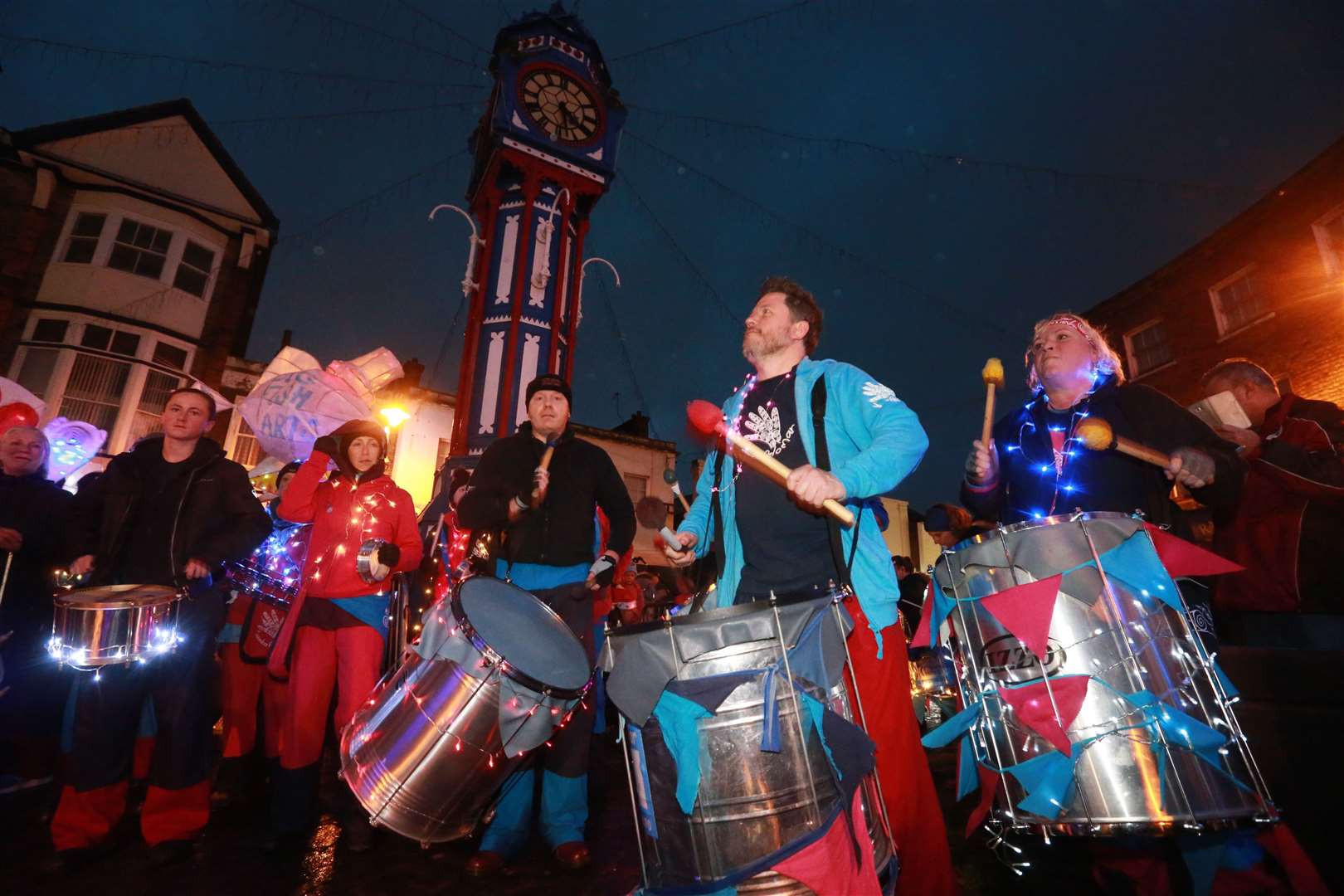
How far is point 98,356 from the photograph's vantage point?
14727 millimetres

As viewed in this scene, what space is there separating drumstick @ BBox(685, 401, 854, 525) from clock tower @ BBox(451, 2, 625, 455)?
32.1 ft

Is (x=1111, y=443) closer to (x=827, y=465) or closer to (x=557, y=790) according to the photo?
(x=827, y=465)

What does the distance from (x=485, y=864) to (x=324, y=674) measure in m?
1.39

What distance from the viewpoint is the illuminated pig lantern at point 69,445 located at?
288 inches

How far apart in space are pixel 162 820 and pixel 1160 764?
4416 millimetres

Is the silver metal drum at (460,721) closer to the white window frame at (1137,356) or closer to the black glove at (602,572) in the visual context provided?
the black glove at (602,572)

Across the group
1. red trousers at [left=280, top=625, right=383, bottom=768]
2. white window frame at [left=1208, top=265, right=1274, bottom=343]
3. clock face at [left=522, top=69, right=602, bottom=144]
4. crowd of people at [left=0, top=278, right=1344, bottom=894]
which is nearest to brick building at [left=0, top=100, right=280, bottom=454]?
clock face at [left=522, top=69, right=602, bottom=144]

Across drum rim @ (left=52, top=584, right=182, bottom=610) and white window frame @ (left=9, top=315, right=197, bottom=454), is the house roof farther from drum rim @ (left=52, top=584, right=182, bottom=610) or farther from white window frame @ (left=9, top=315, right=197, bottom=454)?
drum rim @ (left=52, top=584, right=182, bottom=610)

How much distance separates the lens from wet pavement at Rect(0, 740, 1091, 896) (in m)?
2.84

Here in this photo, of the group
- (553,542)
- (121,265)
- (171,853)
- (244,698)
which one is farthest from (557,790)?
(121,265)

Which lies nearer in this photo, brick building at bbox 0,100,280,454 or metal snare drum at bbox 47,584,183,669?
metal snare drum at bbox 47,584,183,669

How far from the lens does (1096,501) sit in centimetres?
266

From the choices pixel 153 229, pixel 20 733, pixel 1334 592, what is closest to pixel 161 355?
pixel 153 229

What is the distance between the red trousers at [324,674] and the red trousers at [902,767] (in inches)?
112
